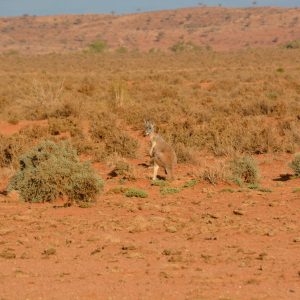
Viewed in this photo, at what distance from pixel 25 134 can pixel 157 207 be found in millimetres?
8834

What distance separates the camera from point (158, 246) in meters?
8.44

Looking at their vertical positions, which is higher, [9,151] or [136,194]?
[9,151]

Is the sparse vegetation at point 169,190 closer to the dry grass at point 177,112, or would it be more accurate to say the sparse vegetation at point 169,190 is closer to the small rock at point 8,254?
the dry grass at point 177,112

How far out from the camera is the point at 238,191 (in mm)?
11805

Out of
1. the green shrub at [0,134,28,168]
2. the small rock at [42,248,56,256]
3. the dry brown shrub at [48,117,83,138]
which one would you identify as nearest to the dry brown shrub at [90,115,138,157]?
the dry brown shrub at [48,117,83,138]

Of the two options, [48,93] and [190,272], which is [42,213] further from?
[48,93]

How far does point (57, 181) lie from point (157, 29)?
338ft

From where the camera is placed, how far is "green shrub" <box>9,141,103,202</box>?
11008 millimetres

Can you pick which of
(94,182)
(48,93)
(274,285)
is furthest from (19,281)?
(48,93)

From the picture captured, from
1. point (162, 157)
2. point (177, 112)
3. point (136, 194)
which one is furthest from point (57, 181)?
point (177, 112)

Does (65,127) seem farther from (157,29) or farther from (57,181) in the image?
(157,29)

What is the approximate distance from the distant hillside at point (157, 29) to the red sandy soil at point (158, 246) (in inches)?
3229

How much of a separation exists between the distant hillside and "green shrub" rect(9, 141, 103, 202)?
81.6m

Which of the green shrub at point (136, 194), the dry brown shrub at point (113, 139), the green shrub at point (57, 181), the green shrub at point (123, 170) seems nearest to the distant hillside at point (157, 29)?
the dry brown shrub at point (113, 139)
